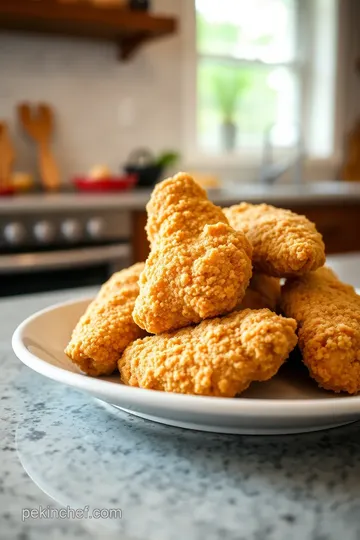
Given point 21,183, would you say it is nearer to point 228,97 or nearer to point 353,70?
point 228,97

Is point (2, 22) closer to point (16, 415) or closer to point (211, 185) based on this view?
point (211, 185)

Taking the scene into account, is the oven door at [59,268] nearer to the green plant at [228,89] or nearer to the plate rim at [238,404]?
the green plant at [228,89]

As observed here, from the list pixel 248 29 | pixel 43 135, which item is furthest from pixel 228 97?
pixel 43 135

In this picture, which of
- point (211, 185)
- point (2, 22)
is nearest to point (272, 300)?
point (211, 185)

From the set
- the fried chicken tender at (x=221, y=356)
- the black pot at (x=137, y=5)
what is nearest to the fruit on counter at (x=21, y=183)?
the black pot at (x=137, y=5)

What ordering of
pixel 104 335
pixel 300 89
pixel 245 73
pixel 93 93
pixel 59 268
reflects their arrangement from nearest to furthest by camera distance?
pixel 104 335 → pixel 59 268 → pixel 93 93 → pixel 245 73 → pixel 300 89

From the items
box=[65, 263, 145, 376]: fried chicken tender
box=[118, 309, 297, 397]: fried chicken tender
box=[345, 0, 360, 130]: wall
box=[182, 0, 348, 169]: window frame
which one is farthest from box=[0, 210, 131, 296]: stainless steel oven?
box=[345, 0, 360, 130]: wall

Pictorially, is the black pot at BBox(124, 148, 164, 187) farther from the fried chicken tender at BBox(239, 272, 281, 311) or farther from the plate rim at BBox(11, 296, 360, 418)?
the plate rim at BBox(11, 296, 360, 418)
